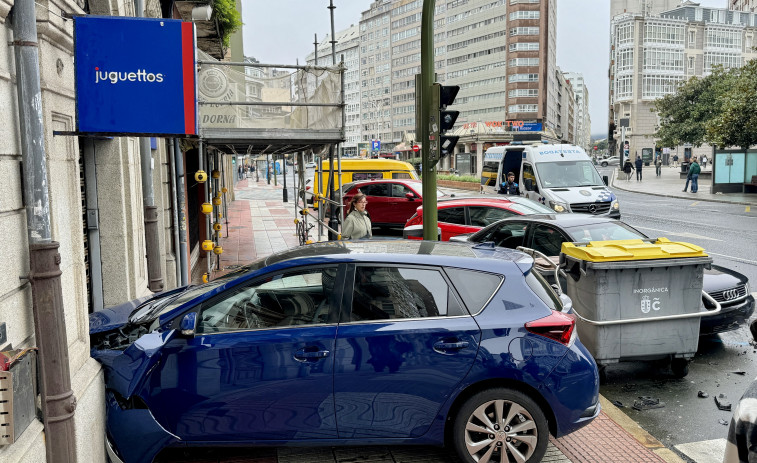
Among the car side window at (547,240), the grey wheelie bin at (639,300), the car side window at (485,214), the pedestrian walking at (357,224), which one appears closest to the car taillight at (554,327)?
the grey wheelie bin at (639,300)

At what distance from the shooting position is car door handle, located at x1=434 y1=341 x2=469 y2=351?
419cm

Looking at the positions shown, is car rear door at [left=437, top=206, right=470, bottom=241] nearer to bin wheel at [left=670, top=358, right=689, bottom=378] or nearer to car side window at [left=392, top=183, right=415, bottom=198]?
bin wheel at [left=670, top=358, right=689, bottom=378]

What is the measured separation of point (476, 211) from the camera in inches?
470

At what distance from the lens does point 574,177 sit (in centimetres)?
1889

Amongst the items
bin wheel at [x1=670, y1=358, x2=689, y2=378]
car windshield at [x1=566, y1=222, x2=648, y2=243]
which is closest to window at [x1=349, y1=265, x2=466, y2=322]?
bin wheel at [x1=670, y1=358, x2=689, y2=378]

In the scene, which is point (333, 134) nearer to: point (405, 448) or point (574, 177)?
point (405, 448)

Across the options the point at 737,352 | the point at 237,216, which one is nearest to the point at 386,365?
the point at 737,352

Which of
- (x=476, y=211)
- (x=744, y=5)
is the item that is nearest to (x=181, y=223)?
(x=476, y=211)

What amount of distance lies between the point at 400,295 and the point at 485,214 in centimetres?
768

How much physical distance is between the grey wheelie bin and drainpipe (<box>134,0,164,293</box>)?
504cm

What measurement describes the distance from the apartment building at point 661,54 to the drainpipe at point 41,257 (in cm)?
10842

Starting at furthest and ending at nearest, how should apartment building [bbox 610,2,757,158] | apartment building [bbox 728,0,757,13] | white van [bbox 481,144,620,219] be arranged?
apartment building [bbox 728,0,757,13]
apartment building [bbox 610,2,757,158]
white van [bbox 481,144,620,219]

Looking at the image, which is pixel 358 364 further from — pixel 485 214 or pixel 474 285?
pixel 485 214

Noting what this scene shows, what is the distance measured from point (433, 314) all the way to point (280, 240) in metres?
13.3
